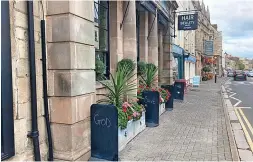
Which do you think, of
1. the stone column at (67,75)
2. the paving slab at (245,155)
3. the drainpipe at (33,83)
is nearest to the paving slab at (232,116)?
the paving slab at (245,155)

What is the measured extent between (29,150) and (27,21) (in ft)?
6.77

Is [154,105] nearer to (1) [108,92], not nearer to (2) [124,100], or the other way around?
(2) [124,100]

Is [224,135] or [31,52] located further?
[224,135]

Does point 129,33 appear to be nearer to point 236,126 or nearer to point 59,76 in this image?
point 59,76

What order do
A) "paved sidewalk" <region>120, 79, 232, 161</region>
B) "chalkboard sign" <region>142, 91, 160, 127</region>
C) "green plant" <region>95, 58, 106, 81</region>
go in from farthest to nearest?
"chalkboard sign" <region>142, 91, 160, 127</region> → "green plant" <region>95, 58, 106, 81</region> → "paved sidewalk" <region>120, 79, 232, 161</region>

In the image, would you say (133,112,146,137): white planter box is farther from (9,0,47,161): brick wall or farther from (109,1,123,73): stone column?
(9,0,47,161): brick wall

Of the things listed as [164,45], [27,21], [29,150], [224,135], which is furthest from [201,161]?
[164,45]

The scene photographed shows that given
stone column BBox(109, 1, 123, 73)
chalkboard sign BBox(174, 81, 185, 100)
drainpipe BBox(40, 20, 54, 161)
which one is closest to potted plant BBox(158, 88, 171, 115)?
stone column BBox(109, 1, 123, 73)

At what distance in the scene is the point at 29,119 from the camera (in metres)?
4.17

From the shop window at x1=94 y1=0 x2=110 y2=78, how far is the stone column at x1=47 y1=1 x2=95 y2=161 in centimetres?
223

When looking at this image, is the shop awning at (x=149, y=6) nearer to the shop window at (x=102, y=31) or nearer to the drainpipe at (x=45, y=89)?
the shop window at (x=102, y=31)

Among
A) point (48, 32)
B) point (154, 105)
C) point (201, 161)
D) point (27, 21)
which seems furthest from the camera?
point (154, 105)

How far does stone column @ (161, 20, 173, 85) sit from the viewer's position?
14547mm

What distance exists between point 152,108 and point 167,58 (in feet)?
23.7
